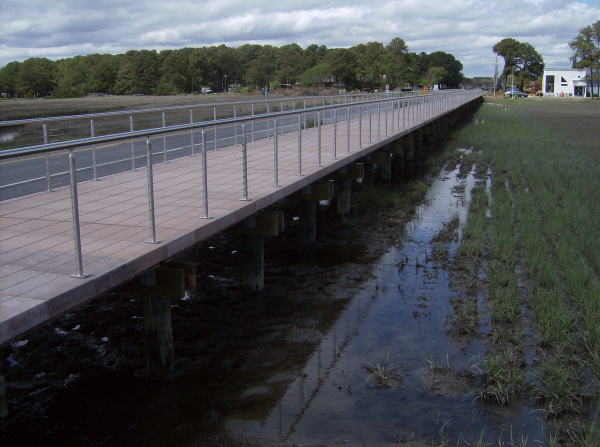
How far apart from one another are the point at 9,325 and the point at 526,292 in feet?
23.1

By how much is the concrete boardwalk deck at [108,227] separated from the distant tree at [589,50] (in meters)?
112

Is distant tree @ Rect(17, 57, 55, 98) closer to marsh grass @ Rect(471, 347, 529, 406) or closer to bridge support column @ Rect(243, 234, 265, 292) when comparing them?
bridge support column @ Rect(243, 234, 265, 292)

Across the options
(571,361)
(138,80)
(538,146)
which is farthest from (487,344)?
(138,80)

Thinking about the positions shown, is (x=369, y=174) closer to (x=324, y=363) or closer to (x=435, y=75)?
(x=324, y=363)

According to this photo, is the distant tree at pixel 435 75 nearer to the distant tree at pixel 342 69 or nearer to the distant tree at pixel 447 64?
the distant tree at pixel 447 64

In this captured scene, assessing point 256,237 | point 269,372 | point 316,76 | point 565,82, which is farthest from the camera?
point 565,82

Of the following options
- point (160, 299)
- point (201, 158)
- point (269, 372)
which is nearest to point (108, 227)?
point (160, 299)

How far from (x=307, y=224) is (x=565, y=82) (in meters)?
129

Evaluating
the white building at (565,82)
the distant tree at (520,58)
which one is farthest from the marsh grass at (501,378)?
the distant tree at (520,58)

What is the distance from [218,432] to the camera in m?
5.35

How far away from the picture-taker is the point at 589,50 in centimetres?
10744

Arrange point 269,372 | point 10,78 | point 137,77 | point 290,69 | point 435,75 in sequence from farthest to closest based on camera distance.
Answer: point 435,75
point 290,69
point 137,77
point 10,78
point 269,372

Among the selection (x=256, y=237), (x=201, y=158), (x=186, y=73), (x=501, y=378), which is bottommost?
(x=501, y=378)

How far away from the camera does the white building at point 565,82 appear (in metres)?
120
